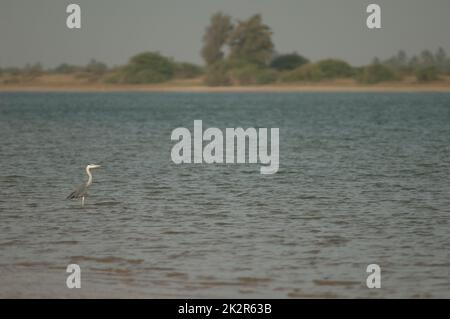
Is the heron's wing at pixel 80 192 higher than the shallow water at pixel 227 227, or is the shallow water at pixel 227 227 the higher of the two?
the heron's wing at pixel 80 192

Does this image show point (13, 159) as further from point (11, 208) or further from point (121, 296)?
point (121, 296)

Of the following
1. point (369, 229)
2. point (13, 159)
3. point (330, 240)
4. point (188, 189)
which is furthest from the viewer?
point (13, 159)

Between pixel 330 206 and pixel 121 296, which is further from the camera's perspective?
pixel 330 206

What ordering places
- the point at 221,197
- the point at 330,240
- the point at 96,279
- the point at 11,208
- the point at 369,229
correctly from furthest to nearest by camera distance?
the point at 221,197 → the point at 11,208 → the point at 369,229 → the point at 330,240 → the point at 96,279

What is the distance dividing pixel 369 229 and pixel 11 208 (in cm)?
848

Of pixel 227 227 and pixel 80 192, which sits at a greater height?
pixel 80 192

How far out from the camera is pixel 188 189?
24.6m

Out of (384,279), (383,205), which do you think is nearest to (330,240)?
(384,279)

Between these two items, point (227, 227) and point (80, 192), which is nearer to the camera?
point (227, 227)

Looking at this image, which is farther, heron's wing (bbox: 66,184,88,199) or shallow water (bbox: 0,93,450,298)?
heron's wing (bbox: 66,184,88,199)

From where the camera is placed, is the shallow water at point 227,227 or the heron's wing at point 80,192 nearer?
the shallow water at point 227,227

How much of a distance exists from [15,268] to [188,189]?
34.2 feet

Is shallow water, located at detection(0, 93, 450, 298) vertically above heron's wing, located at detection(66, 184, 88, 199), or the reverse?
heron's wing, located at detection(66, 184, 88, 199)
